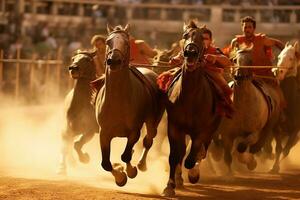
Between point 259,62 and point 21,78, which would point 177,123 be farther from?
point 21,78

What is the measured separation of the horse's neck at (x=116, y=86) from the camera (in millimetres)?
9320

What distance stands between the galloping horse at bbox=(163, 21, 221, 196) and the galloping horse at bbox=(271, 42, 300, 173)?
10.5ft

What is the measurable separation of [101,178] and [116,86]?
7.87 ft

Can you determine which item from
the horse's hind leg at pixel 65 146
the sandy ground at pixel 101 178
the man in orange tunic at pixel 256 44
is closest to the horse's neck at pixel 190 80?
the sandy ground at pixel 101 178

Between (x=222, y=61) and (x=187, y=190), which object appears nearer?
(x=187, y=190)

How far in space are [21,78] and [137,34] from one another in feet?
25.8

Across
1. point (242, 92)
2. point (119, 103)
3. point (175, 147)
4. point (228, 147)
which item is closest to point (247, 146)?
point (228, 147)

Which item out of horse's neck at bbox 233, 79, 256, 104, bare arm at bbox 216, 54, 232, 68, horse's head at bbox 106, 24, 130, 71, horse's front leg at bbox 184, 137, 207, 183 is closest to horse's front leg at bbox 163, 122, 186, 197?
horse's front leg at bbox 184, 137, 207, 183

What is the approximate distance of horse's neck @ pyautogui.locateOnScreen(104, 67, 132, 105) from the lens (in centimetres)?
932

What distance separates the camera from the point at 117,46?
9109mm

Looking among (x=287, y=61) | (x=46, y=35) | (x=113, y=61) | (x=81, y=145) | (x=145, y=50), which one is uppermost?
(x=46, y=35)

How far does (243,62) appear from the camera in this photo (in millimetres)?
11172

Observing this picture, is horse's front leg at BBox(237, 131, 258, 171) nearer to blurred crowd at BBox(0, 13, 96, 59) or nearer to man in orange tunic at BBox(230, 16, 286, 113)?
man in orange tunic at BBox(230, 16, 286, 113)

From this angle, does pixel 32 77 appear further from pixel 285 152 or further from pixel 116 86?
pixel 116 86
